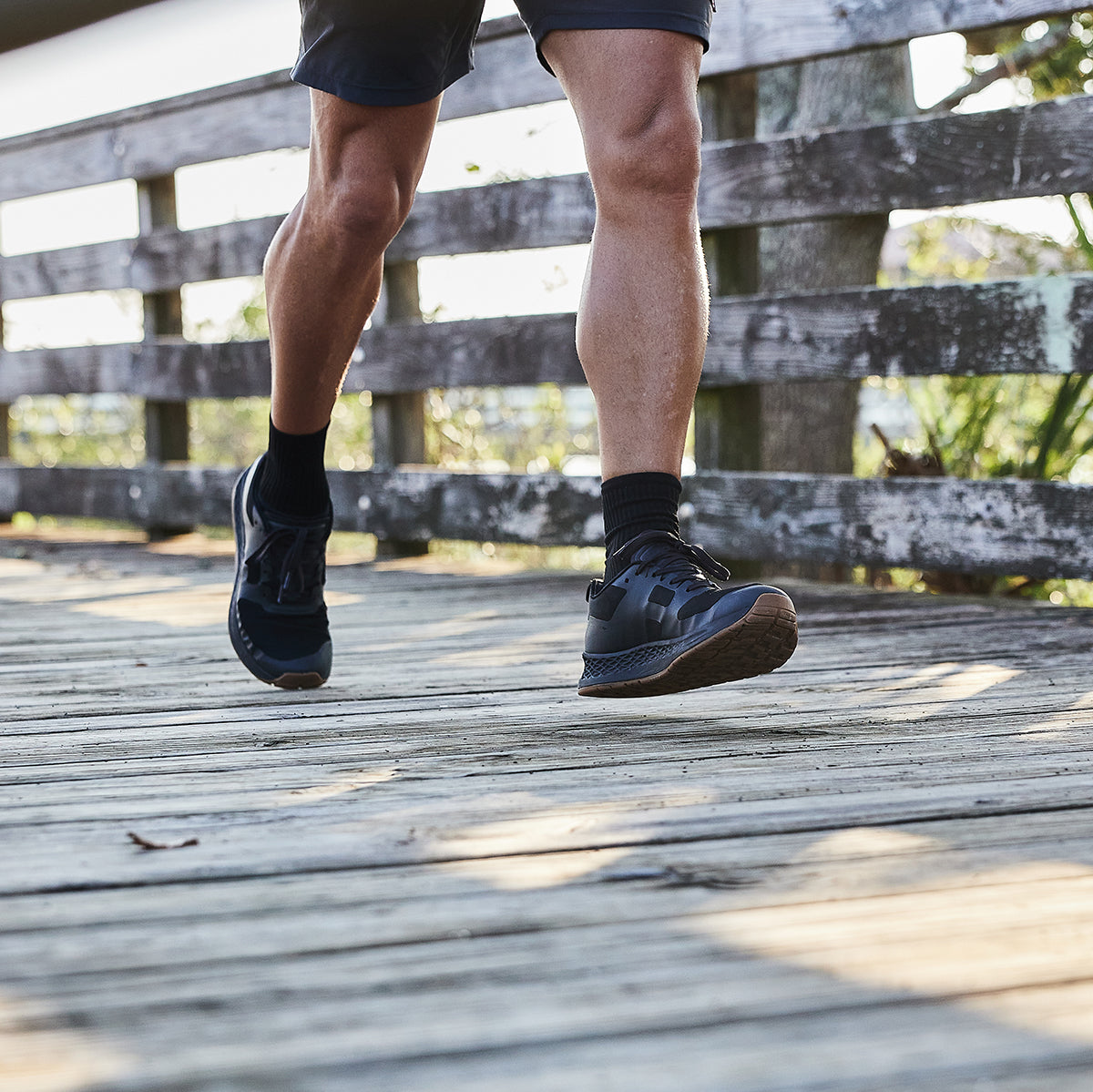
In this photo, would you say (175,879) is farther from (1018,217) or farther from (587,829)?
(1018,217)

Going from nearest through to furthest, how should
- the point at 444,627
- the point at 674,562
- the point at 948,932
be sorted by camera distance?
1. the point at 948,932
2. the point at 674,562
3. the point at 444,627

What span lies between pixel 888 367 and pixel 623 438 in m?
1.31

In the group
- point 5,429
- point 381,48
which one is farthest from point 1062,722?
point 5,429

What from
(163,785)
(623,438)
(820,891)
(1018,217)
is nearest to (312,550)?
(623,438)

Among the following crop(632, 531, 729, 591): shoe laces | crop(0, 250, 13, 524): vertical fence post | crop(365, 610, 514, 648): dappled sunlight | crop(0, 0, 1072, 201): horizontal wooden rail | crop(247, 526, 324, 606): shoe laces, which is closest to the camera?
crop(632, 531, 729, 591): shoe laces

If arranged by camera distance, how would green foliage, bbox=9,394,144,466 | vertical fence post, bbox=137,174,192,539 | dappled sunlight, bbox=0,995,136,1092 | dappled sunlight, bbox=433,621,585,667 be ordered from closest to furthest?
dappled sunlight, bbox=0,995,136,1092 < dappled sunlight, bbox=433,621,585,667 < vertical fence post, bbox=137,174,192,539 < green foliage, bbox=9,394,144,466

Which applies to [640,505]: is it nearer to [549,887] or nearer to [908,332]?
[549,887]

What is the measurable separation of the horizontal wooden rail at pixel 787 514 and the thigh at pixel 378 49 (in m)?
1.37

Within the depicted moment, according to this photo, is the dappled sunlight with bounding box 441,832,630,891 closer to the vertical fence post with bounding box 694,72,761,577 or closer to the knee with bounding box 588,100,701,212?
the knee with bounding box 588,100,701,212

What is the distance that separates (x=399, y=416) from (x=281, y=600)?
2.02m

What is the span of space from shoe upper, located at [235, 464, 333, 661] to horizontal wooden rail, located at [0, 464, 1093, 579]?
1.28 meters

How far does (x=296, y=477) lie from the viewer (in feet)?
6.43

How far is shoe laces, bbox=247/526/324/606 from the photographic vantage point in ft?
6.31

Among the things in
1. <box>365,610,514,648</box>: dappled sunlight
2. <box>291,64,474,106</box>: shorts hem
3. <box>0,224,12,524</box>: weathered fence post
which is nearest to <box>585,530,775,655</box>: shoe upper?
<box>291,64,474,106</box>: shorts hem
